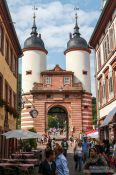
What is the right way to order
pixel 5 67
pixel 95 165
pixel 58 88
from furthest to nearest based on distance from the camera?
1. pixel 58 88
2. pixel 5 67
3. pixel 95 165

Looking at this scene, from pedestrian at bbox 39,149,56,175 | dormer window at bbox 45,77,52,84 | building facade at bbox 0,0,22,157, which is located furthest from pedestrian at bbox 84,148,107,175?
dormer window at bbox 45,77,52,84

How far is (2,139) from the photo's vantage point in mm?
24375

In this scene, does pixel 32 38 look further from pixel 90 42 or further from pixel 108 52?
pixel 108 52

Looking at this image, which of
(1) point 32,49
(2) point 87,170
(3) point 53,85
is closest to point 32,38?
(1) point 32,49

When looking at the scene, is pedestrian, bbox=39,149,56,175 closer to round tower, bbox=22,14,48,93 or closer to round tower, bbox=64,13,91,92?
round tower, bbox=22,14,48,93

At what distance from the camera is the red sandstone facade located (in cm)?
5006

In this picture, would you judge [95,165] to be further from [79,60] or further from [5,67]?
[79,60]

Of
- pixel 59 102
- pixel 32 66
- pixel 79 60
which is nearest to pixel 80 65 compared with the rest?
pixel 79 60

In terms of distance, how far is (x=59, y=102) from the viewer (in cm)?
5053

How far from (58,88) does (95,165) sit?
40.0 metres

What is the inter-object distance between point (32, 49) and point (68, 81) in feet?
26.0

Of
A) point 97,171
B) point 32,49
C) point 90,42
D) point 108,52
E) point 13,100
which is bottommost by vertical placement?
point 97,171

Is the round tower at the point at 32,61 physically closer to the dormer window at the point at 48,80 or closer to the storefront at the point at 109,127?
the dormer window at the point at 48,80

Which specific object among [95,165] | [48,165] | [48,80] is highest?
[48,80]
